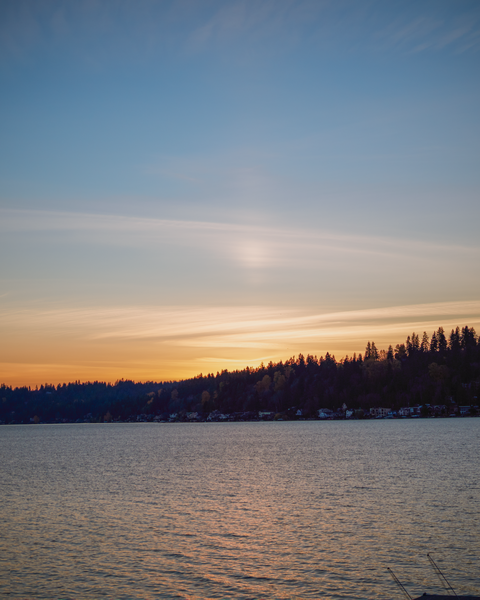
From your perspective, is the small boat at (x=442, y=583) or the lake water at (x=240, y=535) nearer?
the small boat at (x=442, y=583)

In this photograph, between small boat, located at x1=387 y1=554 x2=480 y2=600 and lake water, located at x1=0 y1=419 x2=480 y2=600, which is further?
lake water, located at x1=0 y1=419 x2=480 y2=600

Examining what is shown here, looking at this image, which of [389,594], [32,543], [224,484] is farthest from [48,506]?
[389,594]

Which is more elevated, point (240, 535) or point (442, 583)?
point (442, 583)

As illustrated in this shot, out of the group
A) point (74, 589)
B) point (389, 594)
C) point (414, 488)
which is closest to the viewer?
point (389, 594)

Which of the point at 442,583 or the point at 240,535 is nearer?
the point at 442,583

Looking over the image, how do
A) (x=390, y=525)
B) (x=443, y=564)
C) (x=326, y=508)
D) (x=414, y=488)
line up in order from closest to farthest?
1. (x=443, y=564)
2. (x=390, y=525)
3. (x=326, y=508)
4. (x=414, y=488)

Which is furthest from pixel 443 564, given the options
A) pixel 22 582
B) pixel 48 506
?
pixel 48 506

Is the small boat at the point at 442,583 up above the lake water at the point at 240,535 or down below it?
above

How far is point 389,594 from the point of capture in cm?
2711

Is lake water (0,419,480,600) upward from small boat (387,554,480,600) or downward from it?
downward

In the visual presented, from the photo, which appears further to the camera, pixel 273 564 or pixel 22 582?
pixel 273 564

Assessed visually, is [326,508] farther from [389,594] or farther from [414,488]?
[389,594]

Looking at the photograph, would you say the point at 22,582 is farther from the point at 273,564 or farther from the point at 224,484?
the point at 224,484

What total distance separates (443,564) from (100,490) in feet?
150
